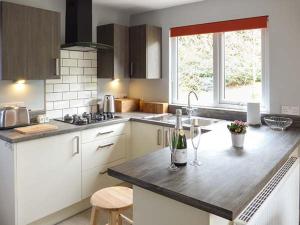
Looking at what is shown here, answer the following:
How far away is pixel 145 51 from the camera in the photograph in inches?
139

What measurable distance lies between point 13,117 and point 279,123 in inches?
101

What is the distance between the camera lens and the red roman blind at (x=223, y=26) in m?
2.92

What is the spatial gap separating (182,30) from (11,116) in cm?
223

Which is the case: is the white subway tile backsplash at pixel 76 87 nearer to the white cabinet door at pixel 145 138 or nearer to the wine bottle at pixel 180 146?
the white cabinet door at pixel 145 138

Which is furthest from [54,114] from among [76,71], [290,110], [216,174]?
[290,110]

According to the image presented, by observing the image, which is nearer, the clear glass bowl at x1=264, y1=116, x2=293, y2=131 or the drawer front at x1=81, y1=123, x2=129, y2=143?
the clear glass bowl at x1=264, y1=116, x2=293, y2=131

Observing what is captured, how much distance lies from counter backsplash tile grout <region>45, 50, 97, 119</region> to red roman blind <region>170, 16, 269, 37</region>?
45.7 inches

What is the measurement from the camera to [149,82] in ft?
13.0

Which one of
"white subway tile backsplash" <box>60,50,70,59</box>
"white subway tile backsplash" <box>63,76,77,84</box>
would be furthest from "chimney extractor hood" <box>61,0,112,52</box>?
"white subway tile backsplash" <box>63,76,77,84</box>

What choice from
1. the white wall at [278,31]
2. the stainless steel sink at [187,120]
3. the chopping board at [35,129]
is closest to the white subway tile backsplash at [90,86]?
the stainless steel sink at [187,120]

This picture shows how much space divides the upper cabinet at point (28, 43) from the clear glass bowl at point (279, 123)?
7.23ft

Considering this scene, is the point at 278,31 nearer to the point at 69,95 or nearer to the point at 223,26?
the point at 223,26

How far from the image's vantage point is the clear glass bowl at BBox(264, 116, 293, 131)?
2660 mm

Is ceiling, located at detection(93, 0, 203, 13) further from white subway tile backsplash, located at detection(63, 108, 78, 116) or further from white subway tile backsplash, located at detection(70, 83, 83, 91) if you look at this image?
white subway tile backsplash, located at detection(63, 108, 78, 116)
